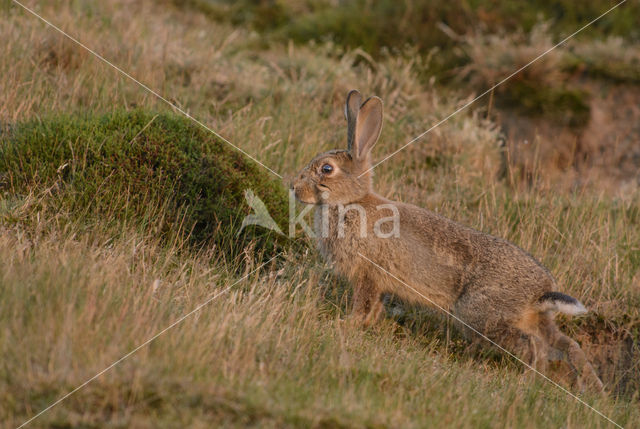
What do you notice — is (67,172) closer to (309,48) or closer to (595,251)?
(595,251)

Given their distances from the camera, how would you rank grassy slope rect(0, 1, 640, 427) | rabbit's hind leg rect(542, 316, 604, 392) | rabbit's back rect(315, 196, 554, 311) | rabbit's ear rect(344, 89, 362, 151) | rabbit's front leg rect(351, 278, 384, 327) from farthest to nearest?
rabbit's ear rect(344, 89, 362, 151)
rabbit's front leg rect(351, 278, 384, 327)
rabbit's back rect(315, 196, 554, 311)
rabbit's hind leg rect(542, 316, 604, 392)
grassy slope rect(0, 1, 640, 427)

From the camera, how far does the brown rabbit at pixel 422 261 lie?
585 centimetres

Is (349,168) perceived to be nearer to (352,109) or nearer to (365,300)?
(352,109)

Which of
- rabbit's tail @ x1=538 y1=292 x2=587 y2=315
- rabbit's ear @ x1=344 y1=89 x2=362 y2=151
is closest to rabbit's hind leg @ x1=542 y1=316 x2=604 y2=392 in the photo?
rabbit's tail @ x1=538 y1=292 x2=587 y2=315

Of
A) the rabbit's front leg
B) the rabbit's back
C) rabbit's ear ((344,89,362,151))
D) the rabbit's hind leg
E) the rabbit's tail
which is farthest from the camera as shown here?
rabbit's ear ((344,89,362,151))

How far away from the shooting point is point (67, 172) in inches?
262

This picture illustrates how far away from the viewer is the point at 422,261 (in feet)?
20.0

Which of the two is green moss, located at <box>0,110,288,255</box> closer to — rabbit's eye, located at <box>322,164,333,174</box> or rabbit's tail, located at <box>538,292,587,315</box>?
rabbit's eye, located at <box>322,164,333,174</box>

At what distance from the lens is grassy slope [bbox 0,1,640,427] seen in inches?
151

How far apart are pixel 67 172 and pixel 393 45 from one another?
7.84 m

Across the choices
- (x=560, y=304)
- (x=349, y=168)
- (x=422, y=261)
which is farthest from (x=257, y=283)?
(x=560, y=304)

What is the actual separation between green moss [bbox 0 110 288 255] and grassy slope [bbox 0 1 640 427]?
332 millimetres

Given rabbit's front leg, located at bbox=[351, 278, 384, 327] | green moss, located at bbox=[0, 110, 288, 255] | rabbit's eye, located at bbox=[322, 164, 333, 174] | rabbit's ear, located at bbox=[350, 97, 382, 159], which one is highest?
rabbit's ear, located at bbox=[350, 97, 382, 159]

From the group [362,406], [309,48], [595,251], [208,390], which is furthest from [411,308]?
[309,48]
